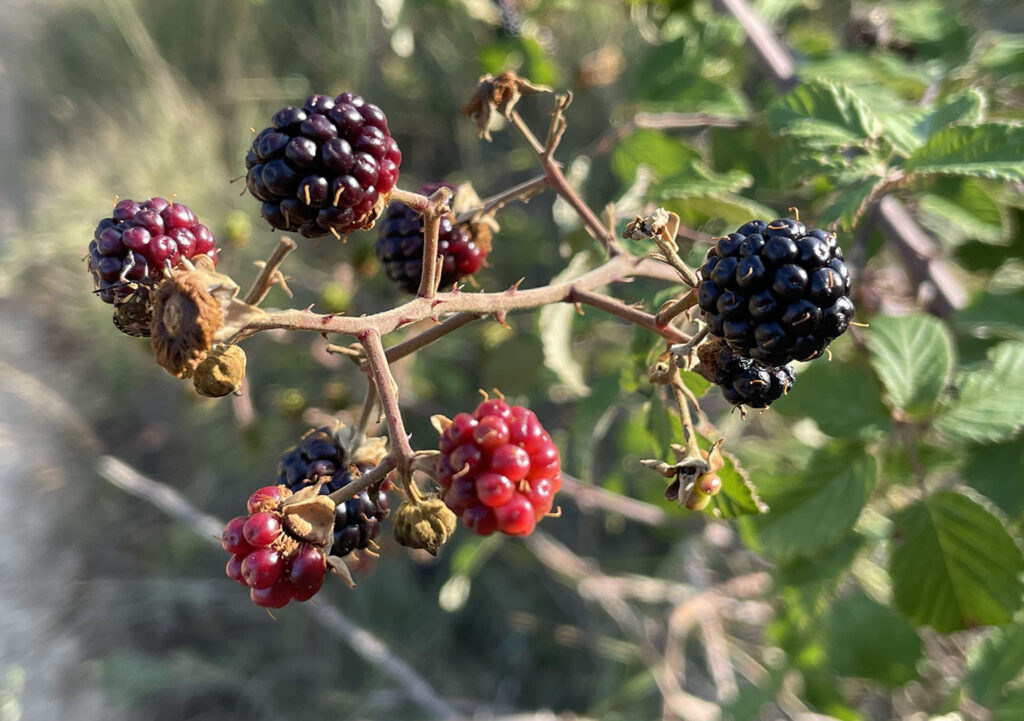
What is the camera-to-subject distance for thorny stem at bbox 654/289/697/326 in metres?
1.02

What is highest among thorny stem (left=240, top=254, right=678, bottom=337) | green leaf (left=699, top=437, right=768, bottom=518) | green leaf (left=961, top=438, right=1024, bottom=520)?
thorny stem (left=240, top=254, right=678, bottom=337)

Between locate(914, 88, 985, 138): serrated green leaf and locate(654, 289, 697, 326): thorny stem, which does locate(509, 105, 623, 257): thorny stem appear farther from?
locate(914, 88, 985, 138): serrated green leaf

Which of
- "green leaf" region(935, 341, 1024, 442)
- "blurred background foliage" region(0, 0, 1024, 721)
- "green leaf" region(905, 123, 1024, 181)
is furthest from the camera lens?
"blurred background foliage" region(0, 0, 1024, 721)

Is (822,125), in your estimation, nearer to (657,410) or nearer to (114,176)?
(657,410)

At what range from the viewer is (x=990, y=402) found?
143cm

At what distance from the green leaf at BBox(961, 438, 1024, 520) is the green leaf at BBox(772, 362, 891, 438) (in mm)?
221

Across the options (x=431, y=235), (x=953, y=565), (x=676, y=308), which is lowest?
(x=953, y=565)

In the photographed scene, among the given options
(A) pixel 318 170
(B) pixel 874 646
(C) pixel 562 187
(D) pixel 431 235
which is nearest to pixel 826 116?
(C) pixel 562 187

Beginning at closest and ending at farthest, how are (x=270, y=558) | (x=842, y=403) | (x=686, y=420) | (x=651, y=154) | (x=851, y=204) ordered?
1. (x=270, y=558)
2. (x=686, y=420)
3. (x=851, y=204)
4. (x=842, y=403)
5. (x=651, y=154)

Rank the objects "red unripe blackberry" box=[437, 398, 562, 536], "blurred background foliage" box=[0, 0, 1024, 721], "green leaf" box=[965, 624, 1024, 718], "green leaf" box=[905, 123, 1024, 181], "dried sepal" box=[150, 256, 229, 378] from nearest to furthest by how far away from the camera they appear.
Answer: "dried sepal" box=[150, 256, 229, 378] → "red unripe blackberry" box=[437, 398, 562, 536] → "green leaf" box=[905, 123, 1024, 181] → "blurred background foliage" box=[0, 0, 1024, 721] → "green leaf" box=[965, 624, 1024, 718]

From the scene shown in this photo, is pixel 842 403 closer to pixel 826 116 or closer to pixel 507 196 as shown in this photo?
pixel 826 116

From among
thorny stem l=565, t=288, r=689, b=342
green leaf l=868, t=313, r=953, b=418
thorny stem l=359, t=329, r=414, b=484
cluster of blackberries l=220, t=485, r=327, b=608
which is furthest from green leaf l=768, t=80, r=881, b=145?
cluster of blackberries l=220, t=485, r=327, b=608

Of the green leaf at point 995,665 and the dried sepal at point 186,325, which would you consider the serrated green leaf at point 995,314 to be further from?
the dried sepal at point 186,325

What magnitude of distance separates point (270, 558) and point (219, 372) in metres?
0.29
